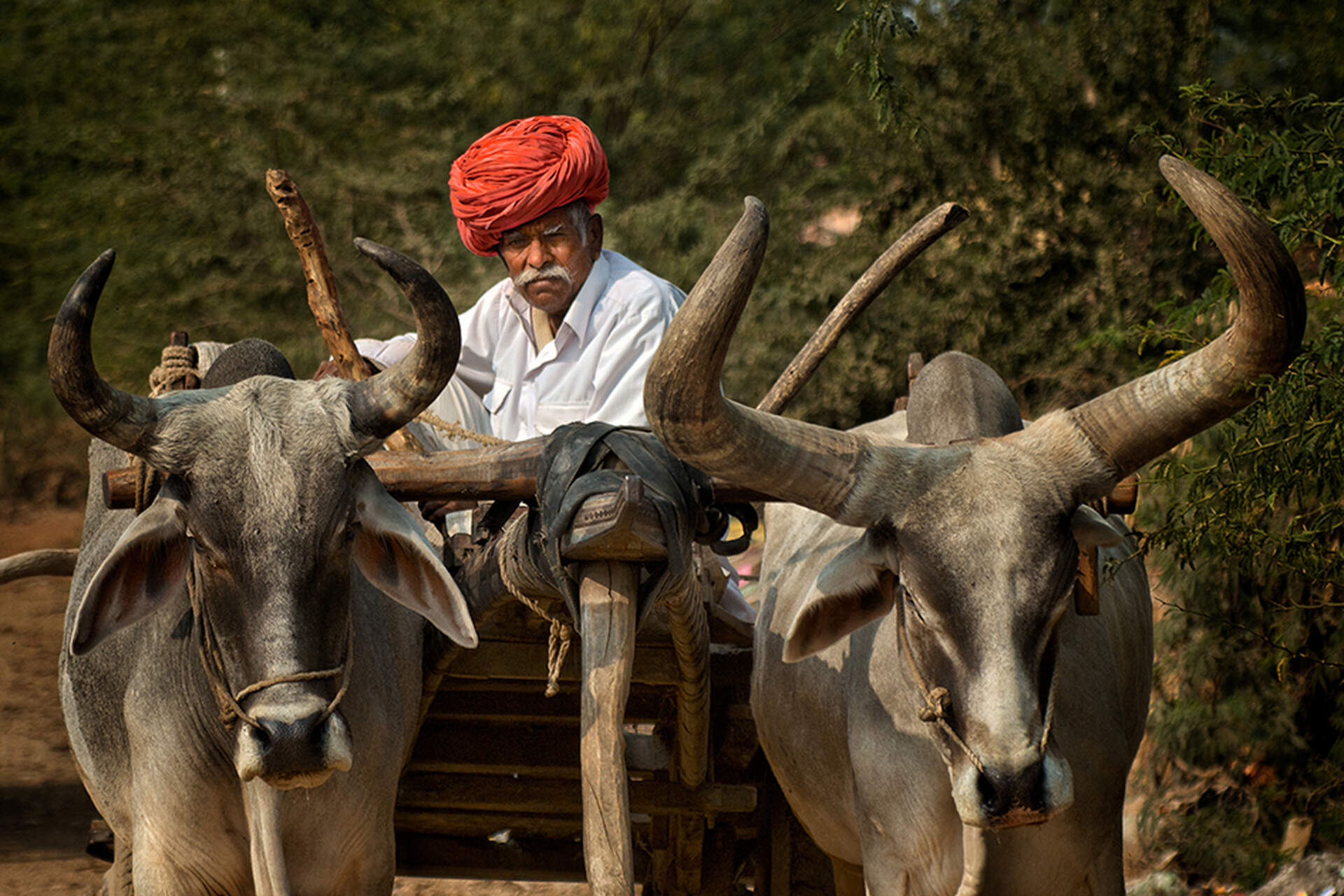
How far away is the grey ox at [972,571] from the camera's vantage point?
3.12m

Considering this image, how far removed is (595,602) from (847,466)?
0.63 meters

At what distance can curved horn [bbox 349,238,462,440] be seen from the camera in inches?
132

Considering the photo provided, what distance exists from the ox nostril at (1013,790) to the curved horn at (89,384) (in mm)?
1896

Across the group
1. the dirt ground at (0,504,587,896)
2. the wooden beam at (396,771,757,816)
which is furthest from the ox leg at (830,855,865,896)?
the dirt ground at (0,504,587,896)

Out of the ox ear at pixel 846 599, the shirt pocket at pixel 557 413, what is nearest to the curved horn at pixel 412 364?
the ox ear at pixel 846 599

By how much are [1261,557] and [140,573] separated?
422cm

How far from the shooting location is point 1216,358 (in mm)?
3246

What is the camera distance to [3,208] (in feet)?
42.9

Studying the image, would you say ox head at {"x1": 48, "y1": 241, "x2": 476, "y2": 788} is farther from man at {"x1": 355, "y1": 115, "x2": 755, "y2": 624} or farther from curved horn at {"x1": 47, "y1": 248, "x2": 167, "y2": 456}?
man at {"x1": 355, "y1": 115, "x2": 755, "y2": 624}

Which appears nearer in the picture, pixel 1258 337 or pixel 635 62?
pixel 1258 337

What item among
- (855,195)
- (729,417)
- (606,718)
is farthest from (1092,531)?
(855,195)

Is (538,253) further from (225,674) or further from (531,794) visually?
(225,674)

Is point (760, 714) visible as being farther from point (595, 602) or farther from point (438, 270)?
point (438, 270)

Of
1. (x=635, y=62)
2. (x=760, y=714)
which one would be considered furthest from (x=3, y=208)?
(x=760, y=714)
